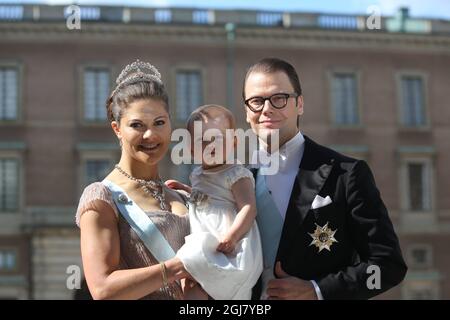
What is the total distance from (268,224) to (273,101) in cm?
46

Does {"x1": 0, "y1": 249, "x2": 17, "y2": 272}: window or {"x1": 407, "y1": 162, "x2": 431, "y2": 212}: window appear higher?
{"x1": 407, "y1": 162, "x2": 431, "y2": 212}: window

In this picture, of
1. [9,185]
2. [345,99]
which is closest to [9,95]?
[9,185]

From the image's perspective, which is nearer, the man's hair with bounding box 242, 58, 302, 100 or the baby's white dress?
the baby's white dress

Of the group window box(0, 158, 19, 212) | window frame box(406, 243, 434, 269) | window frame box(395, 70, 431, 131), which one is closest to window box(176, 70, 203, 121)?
window box(0, 158, 19, 212)

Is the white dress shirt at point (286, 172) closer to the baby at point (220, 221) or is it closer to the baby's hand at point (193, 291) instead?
the baby at point (220, 221)

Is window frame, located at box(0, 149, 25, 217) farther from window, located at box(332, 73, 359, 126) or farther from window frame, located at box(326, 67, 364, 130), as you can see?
window, located at box(332, 73, 359, 126)

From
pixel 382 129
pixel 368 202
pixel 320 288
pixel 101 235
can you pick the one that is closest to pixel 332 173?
pixel 368 202

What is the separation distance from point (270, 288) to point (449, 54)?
3171cm

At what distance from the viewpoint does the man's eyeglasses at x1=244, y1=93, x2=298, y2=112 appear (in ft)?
11.5

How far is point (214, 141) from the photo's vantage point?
341 cm

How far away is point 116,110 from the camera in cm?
353

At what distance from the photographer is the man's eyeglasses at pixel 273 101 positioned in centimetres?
349

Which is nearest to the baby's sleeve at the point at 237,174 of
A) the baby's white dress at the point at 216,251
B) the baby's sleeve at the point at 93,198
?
the baby's white dress at the point at 216,251

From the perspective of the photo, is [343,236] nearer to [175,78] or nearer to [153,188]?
[153,188]
